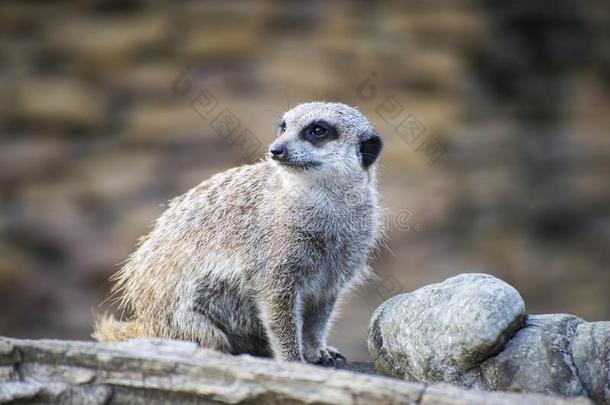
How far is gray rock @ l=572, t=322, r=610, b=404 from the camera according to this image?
12.4 ft

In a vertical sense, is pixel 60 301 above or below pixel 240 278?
above

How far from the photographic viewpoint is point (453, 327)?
4008 mm

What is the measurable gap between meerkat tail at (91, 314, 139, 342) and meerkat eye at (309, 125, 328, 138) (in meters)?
1.48

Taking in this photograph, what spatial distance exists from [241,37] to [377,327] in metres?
7.39

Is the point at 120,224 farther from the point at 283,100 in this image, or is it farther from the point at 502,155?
the point at 502,155

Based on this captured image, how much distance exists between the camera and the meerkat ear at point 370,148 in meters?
5.00

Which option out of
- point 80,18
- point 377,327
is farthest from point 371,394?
point 80,18

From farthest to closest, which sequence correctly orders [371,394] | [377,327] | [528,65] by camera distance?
1. [528,65]
2. [377,327]
3. [371,394]

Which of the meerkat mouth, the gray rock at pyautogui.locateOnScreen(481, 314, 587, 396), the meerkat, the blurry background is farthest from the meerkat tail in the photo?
the blurry background

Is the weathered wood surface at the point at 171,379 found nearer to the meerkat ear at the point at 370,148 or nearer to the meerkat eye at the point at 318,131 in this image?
the meerkat eye at the point at 318,131

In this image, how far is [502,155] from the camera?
1170 cm

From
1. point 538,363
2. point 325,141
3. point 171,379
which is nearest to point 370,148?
point 325,141

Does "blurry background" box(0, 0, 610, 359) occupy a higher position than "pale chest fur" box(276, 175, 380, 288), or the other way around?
"blurry background" box(0, 0, 610, 359)

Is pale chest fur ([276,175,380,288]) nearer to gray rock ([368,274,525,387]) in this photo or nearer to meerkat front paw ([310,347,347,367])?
meerkat front paw ([310,347,347,367])
